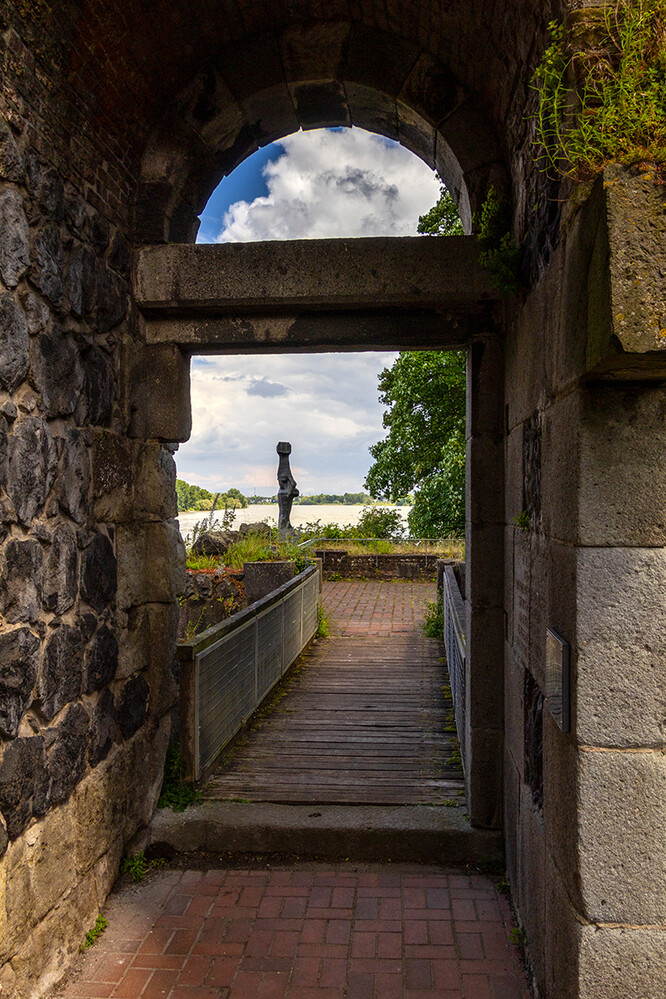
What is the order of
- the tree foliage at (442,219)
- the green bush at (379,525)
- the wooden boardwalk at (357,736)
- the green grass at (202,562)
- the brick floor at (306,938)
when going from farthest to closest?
the green bush at (379,525), the tree foliage at (442,219), the green grass at (202,562), the wooden boardwalk at (357,736), the brick floor at (306,938)

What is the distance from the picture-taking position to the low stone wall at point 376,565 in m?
15.8

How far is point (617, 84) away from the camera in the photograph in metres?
1.92

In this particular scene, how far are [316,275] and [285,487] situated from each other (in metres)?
12.7

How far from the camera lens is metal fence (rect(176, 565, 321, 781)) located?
13.8 feet

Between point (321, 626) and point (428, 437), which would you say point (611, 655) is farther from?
point (428, 437)

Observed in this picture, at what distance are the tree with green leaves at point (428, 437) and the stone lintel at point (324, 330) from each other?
380 inches

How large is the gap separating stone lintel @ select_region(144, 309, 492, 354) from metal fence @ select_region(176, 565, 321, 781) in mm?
1888

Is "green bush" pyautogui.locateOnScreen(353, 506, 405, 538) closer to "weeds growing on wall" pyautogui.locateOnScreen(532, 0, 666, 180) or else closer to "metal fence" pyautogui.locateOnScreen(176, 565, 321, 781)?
"metal fence" pyautogui.locateOnScreen(176, 565, 321, 781)

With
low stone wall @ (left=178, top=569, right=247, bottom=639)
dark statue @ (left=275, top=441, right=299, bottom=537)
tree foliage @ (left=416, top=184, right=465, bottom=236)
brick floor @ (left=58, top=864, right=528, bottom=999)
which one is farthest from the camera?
dark statue @ (left=275, top=441, right=299, bottom=537)

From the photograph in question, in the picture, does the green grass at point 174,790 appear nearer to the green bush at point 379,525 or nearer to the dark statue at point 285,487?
the dark statue at point 285,487

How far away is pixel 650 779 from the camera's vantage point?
6.48 feet

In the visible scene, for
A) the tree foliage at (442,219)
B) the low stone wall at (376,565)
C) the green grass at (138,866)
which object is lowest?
the green grass at (138,866)

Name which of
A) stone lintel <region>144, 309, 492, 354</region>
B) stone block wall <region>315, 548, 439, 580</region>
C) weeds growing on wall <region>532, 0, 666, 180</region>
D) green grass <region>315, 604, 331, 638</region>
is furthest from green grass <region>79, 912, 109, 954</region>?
stone block wall <region>315, 548, 439, 580</region>

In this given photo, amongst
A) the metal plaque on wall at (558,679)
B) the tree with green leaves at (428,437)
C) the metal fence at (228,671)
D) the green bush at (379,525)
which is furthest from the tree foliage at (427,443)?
the metal plaque on wall at (558,679)
